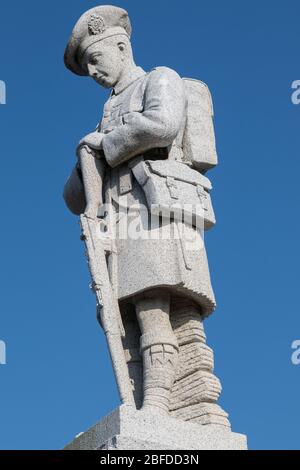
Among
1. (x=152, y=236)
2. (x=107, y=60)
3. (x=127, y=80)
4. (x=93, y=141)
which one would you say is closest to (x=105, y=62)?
(x=107, y=60)

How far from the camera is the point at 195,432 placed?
24.3ft

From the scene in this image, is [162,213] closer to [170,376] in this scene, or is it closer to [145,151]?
[145,151]

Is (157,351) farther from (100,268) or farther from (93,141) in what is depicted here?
(93,141)

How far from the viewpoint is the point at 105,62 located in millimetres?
8969

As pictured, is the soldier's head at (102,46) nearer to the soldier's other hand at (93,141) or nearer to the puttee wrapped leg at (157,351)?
the soldier's other hand at (93,141)

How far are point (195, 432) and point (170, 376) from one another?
557 millimetres

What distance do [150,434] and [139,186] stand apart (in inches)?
83.7

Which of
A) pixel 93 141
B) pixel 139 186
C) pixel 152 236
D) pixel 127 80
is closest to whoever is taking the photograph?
pixel 152 236

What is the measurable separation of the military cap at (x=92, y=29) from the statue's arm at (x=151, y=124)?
29.7 inches

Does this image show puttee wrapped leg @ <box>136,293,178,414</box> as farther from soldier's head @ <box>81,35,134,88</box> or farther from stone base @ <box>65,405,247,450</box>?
soldier's head @ <box>81,35,134,88</box>

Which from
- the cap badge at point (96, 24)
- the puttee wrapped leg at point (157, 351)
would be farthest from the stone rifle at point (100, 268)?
the cap badge at point (96, 24)

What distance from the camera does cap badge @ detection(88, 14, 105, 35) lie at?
897 cm
